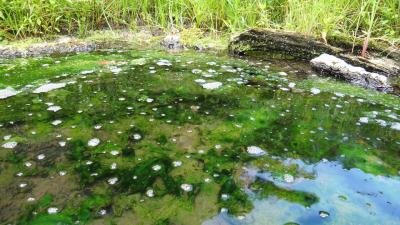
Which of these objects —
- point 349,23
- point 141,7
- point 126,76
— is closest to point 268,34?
point 349,23

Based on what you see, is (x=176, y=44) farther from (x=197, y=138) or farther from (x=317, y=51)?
(x=197, y=138)

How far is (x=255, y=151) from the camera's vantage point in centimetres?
301

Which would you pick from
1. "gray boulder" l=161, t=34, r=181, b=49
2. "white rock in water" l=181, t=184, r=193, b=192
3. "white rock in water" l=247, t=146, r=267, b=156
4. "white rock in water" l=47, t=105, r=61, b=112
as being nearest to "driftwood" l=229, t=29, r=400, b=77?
"gray boulder" l=161, t=34, r=181, b=49

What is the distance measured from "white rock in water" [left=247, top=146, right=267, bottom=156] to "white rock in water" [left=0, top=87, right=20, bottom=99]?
2610mm

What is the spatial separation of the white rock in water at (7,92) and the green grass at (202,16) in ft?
7.14

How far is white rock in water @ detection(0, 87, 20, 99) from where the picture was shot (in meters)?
3.97

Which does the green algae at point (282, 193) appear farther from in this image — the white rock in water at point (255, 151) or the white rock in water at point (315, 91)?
the white rock in water at point (315, 91)

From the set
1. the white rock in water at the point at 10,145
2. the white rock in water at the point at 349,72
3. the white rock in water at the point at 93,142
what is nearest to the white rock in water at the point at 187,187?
the white rock in water at the point at 93,142

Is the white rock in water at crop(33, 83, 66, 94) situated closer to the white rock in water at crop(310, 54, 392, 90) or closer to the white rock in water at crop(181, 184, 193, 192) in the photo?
the white rock in water at crop(181, 184, 193, 192)

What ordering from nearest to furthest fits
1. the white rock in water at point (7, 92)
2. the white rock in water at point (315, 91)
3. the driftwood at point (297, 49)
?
1. the white rock in water at point (7, 92)
2. the white rock in water at point (315, 91)
3. the driftwood at point (297, 49)

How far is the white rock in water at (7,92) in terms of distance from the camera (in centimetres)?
397

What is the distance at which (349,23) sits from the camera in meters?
5.88

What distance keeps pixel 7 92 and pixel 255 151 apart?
2.76 meters

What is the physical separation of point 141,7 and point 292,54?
124 inches
